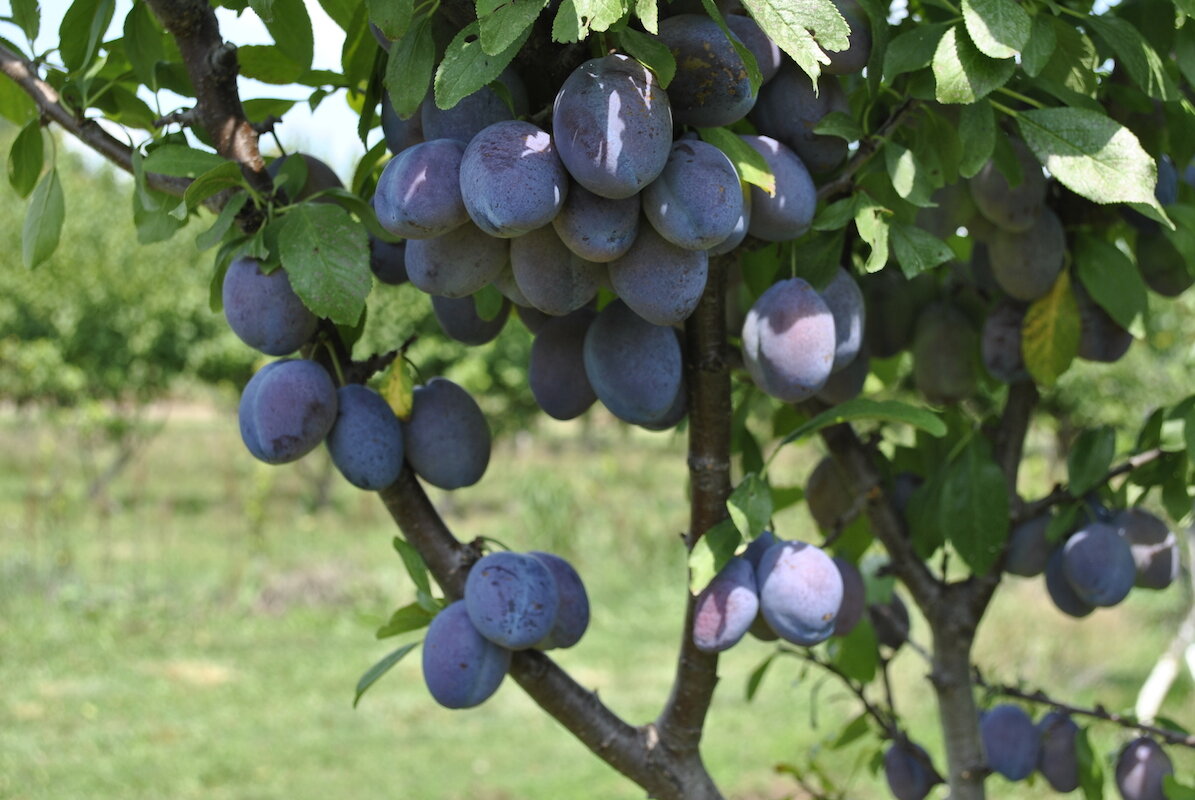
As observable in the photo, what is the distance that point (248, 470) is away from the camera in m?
9.89

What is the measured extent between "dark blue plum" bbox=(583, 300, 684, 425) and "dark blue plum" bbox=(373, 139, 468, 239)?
0.16 meters

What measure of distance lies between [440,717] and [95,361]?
6933 millimetres

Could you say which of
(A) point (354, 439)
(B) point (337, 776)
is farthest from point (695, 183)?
(B) point (337, 776)

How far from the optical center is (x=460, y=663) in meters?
0.79

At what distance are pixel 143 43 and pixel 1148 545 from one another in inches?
39.2

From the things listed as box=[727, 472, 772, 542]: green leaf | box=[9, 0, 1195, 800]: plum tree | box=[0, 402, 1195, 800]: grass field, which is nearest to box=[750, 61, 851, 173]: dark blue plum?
box=[9, 0, 1195, 800]: plum tree

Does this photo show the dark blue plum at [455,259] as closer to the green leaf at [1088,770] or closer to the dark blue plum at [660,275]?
the dark blue plum at [660,275]

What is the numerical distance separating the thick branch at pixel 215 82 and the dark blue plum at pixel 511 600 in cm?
31

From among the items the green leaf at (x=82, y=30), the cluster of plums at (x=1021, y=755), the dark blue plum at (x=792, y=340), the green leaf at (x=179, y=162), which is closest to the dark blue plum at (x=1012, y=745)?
the cluster of plums at (x=1021, y=755)

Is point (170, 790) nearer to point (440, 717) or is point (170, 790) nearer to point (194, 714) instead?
point (194, 714)

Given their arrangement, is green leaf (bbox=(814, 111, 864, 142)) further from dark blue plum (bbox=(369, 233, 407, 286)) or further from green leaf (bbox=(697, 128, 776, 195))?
dark blue plum (bbox=(369, 233, 407, 286))

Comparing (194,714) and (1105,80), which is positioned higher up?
(1105,80)

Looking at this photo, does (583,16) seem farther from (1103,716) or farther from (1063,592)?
(1103,716)

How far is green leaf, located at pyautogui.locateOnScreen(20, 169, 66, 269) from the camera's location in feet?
2.80
